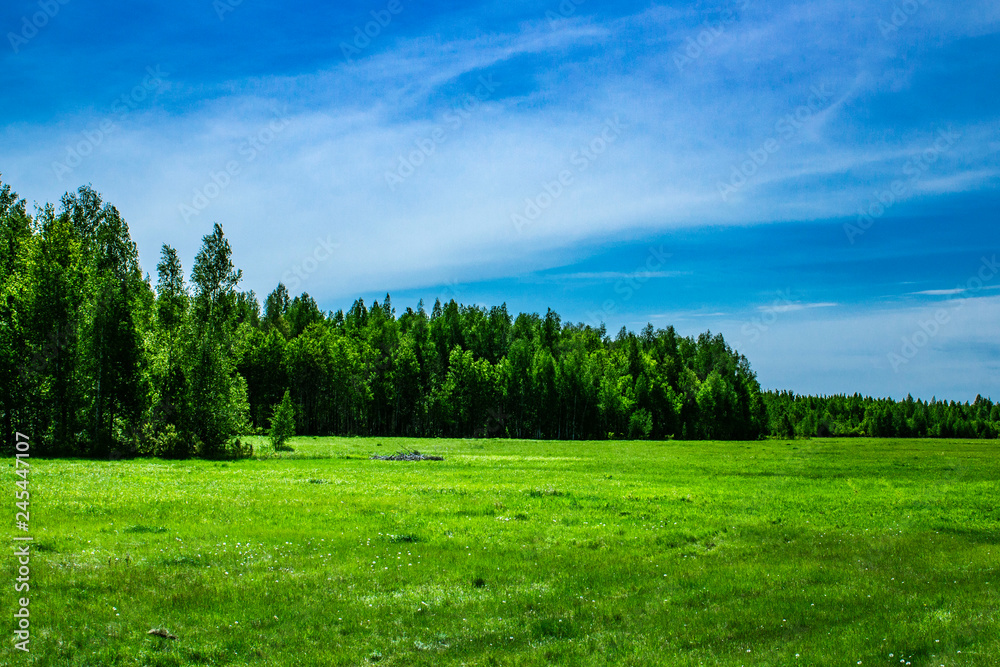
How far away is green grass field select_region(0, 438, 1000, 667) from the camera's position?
11.1m

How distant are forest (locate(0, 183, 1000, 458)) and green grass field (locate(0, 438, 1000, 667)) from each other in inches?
1069

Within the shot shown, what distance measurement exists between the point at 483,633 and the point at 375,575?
4.40 metres

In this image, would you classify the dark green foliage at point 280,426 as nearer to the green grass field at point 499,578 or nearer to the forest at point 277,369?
the forest at point 277,369

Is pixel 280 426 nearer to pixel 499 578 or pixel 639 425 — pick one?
pixel 499 578

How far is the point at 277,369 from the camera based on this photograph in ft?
422

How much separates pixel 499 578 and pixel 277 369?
122 meters

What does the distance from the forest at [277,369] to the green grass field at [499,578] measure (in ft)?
89.1

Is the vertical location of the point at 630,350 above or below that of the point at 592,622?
above

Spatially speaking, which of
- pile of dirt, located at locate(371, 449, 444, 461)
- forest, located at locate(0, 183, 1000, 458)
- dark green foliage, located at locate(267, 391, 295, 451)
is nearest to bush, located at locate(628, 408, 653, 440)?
forest, located at locate(0, 183, 1000, 458)

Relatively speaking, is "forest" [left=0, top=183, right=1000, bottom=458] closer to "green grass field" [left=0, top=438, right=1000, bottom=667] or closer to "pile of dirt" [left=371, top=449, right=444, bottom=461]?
"pile of dirt" [left=371, top=449, right=444, bottom=461]

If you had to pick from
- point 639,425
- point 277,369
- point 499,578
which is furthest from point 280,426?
point 639,425

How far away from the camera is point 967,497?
32.3 m

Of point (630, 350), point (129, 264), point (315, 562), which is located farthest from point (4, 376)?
point (630, 350)

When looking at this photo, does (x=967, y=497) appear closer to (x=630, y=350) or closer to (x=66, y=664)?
(x=66, y=664)
